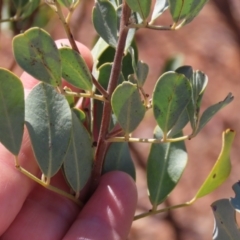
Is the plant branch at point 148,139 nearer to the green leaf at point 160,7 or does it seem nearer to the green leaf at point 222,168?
the green leaf at point 222,168

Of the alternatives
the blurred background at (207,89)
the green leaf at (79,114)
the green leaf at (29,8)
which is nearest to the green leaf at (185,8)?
the green leaf at (79,114)

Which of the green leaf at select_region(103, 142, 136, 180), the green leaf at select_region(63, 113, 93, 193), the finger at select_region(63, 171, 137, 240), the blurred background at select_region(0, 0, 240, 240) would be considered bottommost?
the blurred background at select_region(0, 0, 240, 240)

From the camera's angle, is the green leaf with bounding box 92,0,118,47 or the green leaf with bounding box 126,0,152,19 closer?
the green leaf with bounding box 126,0,152,19

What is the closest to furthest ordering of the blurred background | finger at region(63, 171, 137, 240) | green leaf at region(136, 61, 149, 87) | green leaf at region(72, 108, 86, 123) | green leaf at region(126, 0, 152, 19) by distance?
green leaf at region(126, 0, 152, 19) → green leaf at region(136, 61, 149, 87) → green leaf at region(72, 108, 86, 123) → finger at region(63, 171, 137, 240) → the blurred background

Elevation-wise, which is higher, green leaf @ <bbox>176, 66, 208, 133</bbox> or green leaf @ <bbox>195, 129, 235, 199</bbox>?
green leaf @ <bbox>176, 66, 208, 133</bbox>

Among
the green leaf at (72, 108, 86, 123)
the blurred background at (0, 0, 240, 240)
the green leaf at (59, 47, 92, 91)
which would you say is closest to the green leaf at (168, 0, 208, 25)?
the green leaf at (59, 47, 92, 91)

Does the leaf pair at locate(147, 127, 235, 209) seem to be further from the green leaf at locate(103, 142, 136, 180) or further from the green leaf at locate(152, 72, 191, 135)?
the green leaf at locate(152, 72, 191, 135)

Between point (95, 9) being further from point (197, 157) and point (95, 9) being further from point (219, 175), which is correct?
point (197, 157)
